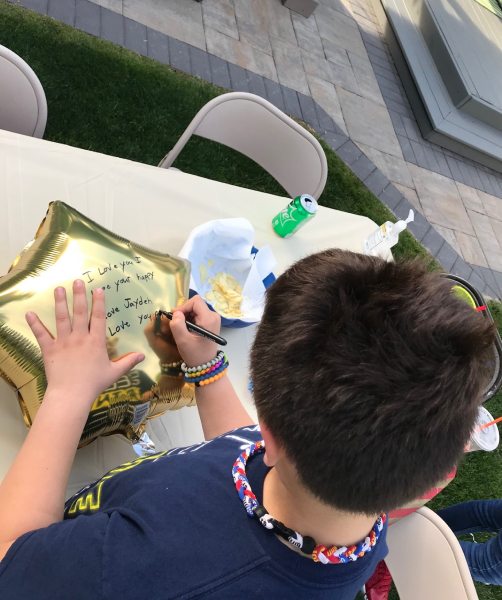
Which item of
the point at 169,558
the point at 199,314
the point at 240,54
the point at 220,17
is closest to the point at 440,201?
the point at 240,54

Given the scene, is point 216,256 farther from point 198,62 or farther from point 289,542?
point 198,62

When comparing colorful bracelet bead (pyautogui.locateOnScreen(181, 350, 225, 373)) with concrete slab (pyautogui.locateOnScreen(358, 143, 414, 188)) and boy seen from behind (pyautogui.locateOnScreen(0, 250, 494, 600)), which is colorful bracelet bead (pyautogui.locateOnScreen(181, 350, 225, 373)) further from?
concrete slab (pyautogui.locateOnScreen(358, 143, 414, 188))

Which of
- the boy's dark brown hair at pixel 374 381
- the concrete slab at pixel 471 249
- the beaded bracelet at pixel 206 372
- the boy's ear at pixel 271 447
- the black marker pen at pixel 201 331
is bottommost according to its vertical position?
the concrete slab at pixel 471 249

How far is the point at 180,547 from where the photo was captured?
63 centimetres

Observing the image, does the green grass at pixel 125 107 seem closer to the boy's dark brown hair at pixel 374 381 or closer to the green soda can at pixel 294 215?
the green soda can at pixel 294 215

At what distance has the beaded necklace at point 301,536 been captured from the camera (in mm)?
620

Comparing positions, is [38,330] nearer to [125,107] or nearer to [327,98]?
[125,107]

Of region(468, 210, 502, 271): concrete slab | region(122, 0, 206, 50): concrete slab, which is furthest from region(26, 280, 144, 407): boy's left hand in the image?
region(468, 210, 502, 271): concrete slab

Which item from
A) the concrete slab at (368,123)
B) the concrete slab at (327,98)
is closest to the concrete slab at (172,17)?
the concrete slab at (327,98)

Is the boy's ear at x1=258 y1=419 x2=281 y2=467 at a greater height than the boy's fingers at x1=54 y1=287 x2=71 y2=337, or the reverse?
the boy's ear at x1=258 y1=419 x2=281 y2=467

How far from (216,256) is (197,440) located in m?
0.44

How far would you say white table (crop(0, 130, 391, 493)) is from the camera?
923 millimetres

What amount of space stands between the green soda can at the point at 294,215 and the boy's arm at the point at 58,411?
65 cm

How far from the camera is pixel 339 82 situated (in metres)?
3.73
